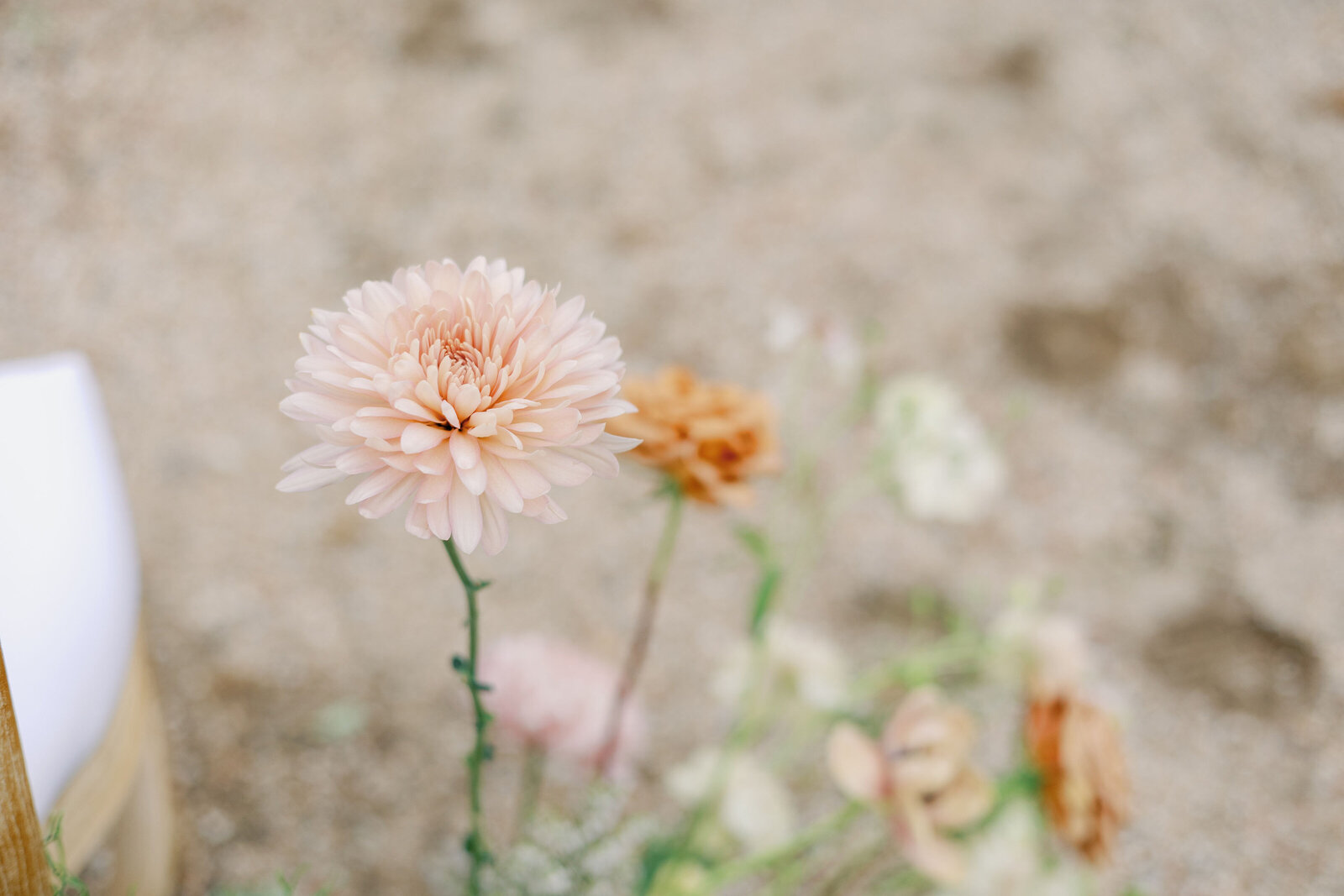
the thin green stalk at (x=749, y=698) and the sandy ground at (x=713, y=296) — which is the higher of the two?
the sandy ground at (x=713, y=296)

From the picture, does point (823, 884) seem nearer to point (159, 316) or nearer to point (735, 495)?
point (735, 495)

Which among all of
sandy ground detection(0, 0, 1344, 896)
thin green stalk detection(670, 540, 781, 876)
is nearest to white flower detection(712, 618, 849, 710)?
thin green stalk detection(670, 540, 781, 876)

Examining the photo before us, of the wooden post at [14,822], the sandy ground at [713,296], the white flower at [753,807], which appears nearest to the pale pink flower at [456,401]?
the wooden post at [14,822]

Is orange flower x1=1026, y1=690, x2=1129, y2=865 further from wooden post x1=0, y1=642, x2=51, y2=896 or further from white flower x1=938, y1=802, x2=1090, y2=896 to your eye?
wooden post x1=0, y1=642, x2=51, y2=896

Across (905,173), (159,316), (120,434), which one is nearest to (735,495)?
(120,434)

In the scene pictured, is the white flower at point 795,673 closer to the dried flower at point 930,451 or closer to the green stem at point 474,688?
the dried flower at point 930,451

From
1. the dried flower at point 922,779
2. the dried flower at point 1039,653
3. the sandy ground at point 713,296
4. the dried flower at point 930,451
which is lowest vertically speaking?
the dried flower at point 922,779
